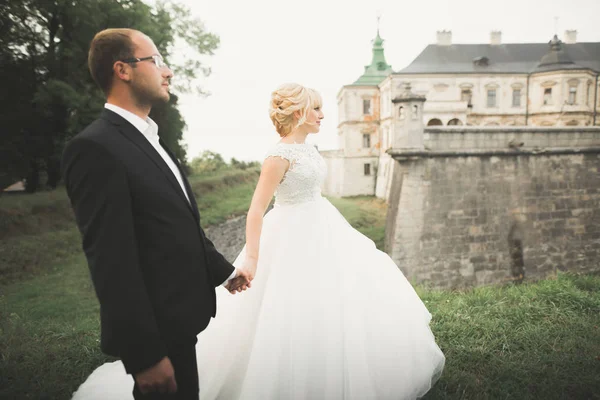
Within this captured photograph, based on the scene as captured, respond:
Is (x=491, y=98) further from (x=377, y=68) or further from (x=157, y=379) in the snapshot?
(x=157, y=379)

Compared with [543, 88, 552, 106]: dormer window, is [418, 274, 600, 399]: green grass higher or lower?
lower

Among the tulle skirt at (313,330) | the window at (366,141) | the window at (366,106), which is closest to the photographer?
the tulle skirt at (313,330)

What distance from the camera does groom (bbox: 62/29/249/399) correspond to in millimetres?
1443

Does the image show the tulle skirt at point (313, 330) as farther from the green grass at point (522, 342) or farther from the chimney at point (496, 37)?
the chimney at point (496, 37)

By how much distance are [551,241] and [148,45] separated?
1196 centimetres

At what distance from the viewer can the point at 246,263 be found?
232 cm

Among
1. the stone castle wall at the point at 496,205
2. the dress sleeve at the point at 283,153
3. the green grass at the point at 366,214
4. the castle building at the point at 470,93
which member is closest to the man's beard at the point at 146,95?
the dress sleeve at the point at 283,153

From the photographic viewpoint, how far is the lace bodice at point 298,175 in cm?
256

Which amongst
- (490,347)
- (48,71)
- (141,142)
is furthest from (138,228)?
(48,71)

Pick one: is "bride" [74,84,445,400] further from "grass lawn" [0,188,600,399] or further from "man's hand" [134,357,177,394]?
"man's hand" [134,357,177,394]

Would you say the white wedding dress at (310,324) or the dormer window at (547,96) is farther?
the dormer window at (547,96)

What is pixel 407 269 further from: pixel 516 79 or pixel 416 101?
pixel 516 79

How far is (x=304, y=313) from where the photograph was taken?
229cm

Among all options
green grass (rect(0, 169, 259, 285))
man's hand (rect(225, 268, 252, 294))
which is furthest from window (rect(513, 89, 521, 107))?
man's hand (rect(225, 268, 252, 294))
